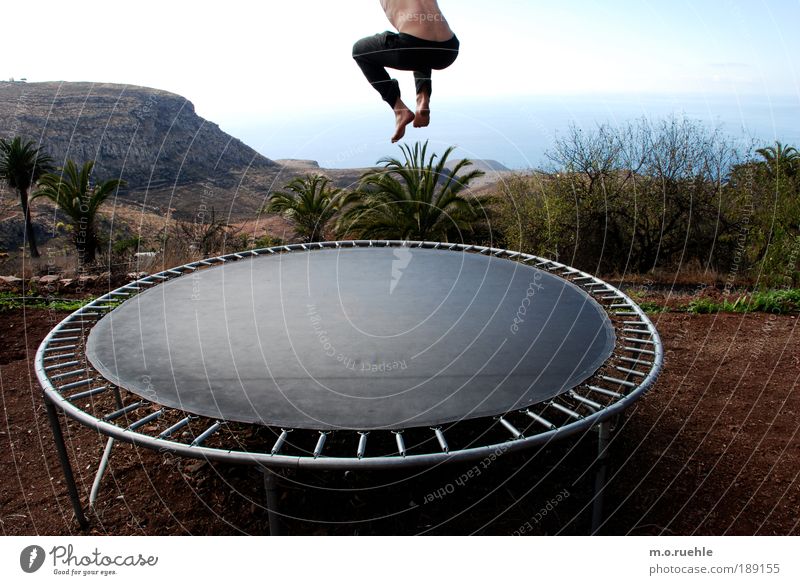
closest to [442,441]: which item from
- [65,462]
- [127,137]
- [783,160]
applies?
[65,462]

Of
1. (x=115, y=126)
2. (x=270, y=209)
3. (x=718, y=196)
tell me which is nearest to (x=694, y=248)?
(x=718, y=196)

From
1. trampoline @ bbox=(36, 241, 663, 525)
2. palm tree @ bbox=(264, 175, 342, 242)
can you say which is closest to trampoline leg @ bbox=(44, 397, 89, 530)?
trampoline @ bbox=(36, 241, 663, 525)

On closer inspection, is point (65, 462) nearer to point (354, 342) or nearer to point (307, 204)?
point (354, 342)

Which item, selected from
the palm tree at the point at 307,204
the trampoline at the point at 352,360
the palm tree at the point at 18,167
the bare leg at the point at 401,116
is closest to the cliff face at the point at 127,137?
the palm tree at the point at 18,167

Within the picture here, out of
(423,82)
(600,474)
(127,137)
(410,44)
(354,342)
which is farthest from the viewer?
(127,137)

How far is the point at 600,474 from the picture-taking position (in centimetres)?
554

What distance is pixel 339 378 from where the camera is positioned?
5383 millimetres

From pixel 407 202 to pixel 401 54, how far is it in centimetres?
1230

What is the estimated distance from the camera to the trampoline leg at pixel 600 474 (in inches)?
204

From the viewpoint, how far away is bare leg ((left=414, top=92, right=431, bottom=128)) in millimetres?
3664

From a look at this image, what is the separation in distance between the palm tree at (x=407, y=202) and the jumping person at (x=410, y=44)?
1101 centimetres

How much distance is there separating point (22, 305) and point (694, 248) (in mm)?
18206

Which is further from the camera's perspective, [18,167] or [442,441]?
[18,167]

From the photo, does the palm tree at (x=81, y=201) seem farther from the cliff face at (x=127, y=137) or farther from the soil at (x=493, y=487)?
the cliff face at (x=127, y=137)
